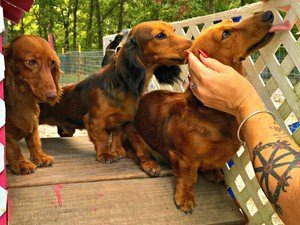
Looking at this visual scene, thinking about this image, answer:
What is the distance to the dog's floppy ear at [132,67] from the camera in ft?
9.07

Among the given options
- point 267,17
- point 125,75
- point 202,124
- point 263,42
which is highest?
point 267,17

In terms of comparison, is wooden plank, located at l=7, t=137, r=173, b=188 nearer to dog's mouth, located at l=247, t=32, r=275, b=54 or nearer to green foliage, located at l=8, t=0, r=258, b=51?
dog's mouth, located at l=247, t=32, r=275, b=54

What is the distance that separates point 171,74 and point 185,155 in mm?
912

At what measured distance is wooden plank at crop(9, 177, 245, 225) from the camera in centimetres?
219

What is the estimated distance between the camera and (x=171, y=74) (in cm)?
312

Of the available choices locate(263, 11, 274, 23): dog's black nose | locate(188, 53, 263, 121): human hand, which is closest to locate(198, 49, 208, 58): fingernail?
locate(188, 53, 263, 121): human hand

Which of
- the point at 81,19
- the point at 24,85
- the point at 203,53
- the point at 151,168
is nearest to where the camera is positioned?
the point at 203,53

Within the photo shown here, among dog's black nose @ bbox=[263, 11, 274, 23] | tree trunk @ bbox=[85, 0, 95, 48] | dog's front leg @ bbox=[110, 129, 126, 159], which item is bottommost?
tree trunk @ bbox=[85, 0, 95, 48]

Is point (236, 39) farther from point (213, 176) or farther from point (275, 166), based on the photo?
point (213, 176)

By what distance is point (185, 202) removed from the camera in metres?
2.39

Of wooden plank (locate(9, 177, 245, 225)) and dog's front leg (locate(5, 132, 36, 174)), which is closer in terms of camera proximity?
wooden plank (locate(9, 177, 245, 225))

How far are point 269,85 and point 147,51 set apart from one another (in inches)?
34.4

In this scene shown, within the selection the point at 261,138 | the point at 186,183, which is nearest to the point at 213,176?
the point at 186,183

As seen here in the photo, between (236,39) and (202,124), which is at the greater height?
(236,39)
